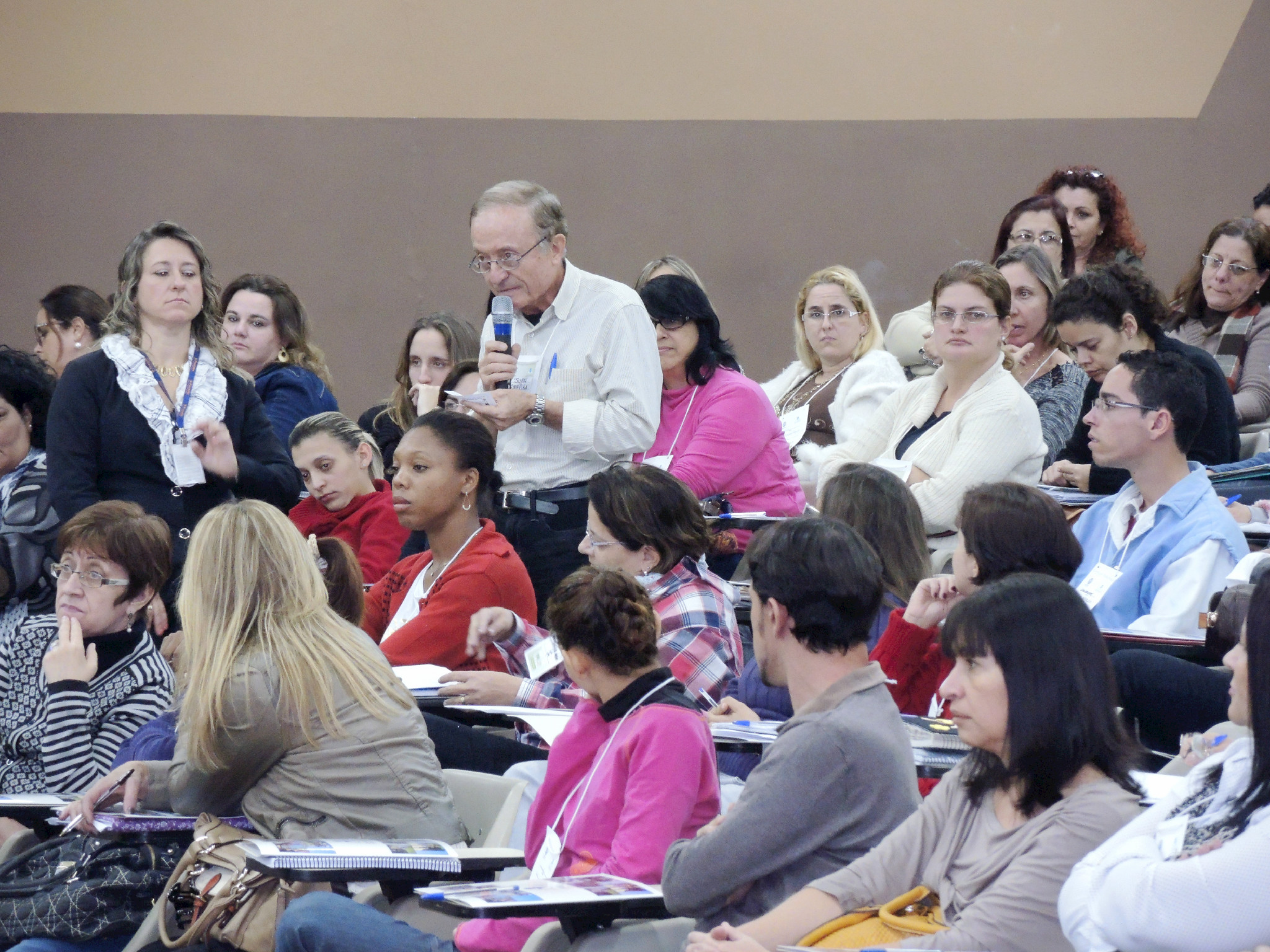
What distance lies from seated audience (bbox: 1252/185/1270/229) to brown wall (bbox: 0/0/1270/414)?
1308 mm

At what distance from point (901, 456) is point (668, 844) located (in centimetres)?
214

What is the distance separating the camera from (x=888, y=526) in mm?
2932

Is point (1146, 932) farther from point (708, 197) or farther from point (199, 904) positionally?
point (708, 197)

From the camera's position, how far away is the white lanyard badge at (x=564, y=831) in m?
2.17

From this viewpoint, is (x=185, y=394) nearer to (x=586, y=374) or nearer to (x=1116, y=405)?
(x=586, y=374)

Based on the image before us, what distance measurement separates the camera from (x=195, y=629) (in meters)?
2.44

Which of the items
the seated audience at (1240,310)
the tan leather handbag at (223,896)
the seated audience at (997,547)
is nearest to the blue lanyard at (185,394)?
the tan leather handbag at (223,896)

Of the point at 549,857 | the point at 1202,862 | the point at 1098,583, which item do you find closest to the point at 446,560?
the point at 549,857

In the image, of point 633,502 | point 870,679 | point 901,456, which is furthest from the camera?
point 901,456

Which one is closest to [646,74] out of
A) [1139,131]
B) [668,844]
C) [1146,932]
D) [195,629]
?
[1139,131]

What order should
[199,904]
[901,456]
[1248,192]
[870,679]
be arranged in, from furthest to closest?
1. [1248,192]
2. [901,456]
3. [199,904]
4. [870,679]

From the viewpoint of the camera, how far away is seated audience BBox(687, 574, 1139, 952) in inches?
65.4

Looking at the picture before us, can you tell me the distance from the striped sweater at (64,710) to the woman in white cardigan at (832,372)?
2.24 metres

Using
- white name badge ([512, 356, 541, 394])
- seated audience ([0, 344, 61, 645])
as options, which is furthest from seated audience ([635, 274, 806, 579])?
seated audience ([0, 344, 61, 645])
